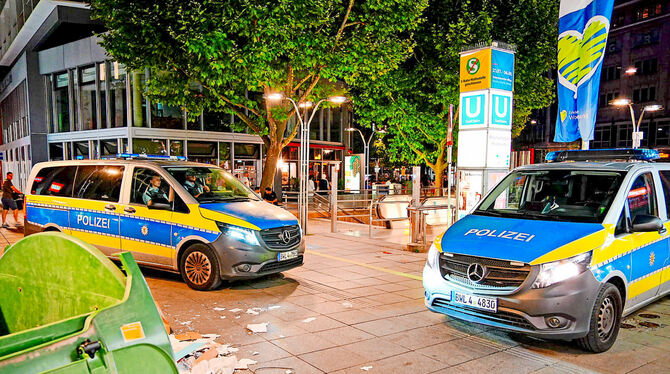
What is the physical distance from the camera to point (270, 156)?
610 inches

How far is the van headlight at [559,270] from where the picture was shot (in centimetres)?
436

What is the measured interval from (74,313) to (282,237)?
4.90 metres

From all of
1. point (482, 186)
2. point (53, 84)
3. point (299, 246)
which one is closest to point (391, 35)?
point (482, 186)

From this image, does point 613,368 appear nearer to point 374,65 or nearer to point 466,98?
point 466,98

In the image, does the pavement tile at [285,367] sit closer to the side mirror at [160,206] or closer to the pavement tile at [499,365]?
the pavement tile at [499,365]

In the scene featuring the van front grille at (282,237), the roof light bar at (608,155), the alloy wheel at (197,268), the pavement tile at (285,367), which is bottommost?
the pavement tile at (285,367)

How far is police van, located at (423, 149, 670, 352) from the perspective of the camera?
438cm

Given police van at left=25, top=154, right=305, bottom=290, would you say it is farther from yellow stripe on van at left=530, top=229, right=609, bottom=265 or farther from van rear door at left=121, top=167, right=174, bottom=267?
yellow stripe on van at left=530, top=229, right=609, bottom=265

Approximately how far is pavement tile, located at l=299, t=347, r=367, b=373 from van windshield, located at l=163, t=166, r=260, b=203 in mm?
3497

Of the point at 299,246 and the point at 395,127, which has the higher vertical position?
the point at 395,127

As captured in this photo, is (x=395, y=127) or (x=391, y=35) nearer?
(x=391, y=35)

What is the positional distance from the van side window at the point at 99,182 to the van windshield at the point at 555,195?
5648 millimetres

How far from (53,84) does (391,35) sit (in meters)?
19.0

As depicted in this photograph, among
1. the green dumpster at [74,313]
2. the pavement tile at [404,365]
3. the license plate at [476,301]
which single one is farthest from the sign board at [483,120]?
the green dumpster at [74,313]
